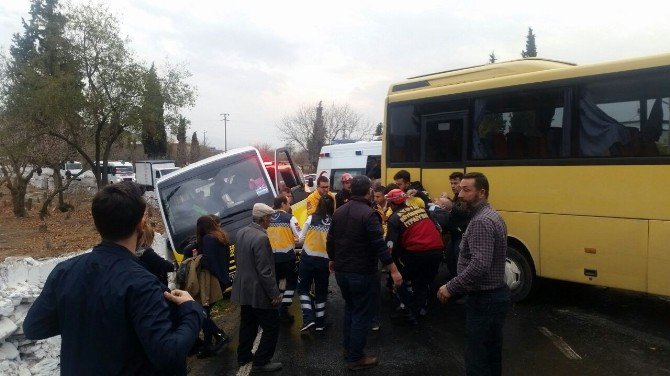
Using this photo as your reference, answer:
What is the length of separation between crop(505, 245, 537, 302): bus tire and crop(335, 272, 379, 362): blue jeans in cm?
275

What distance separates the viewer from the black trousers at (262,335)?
17.0ft

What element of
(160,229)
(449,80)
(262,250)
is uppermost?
(449,80)

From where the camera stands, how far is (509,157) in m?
6.95

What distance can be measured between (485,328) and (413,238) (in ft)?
7.91

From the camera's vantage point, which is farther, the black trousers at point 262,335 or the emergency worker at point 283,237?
the emergency worker at point 283,237

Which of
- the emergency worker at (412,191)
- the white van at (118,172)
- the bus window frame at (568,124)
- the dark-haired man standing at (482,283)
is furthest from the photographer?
the white van at (118,172)

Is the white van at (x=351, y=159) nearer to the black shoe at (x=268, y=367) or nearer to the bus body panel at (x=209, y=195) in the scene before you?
the bus body panel at (x=209, y=195)

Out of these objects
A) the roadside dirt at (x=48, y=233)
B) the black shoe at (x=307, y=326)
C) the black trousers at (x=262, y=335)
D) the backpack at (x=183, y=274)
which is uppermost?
the backpack at (x=183, y=274)

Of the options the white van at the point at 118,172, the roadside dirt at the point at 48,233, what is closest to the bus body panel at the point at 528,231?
the roadside dirt at the point at 48,233

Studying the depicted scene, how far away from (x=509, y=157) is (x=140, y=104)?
19.0m

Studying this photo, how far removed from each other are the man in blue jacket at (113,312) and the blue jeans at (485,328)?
2432 millimetres

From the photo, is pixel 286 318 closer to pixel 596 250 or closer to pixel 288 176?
pixel 596 250

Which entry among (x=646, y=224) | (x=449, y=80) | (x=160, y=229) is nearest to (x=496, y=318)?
(x=646, y=224)

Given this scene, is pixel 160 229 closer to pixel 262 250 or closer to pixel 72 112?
pixel 72 112
